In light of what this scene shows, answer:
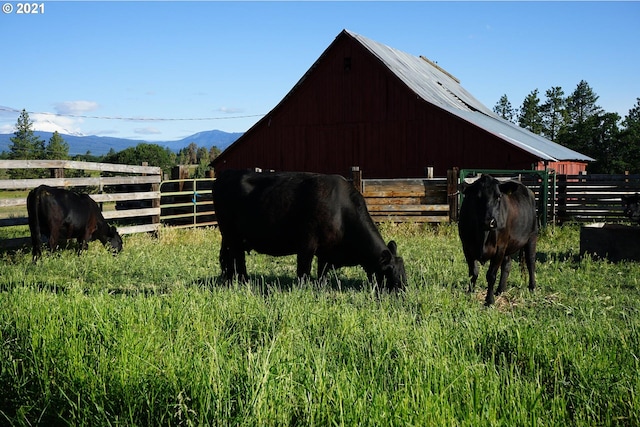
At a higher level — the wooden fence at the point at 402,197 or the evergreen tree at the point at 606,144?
the evergreen tree at the point at 606,144

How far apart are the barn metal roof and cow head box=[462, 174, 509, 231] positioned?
47.9ft

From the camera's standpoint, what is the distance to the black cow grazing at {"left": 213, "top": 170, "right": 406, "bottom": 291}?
825 centimetres

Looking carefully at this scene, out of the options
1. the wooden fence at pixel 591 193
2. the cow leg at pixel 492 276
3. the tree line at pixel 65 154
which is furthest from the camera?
the tree line at pixel 65 154

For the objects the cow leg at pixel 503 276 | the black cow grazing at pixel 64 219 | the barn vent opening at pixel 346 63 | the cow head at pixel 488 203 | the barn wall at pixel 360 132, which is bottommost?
the cow leg at pixel 503 276

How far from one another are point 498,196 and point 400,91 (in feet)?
59.5

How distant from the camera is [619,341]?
4.96 m

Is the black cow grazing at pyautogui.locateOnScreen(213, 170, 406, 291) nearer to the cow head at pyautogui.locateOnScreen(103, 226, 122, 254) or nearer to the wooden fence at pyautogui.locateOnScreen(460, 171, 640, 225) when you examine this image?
the cow head at pyautogui.locateOnScreen(103, 226, 122, 254)

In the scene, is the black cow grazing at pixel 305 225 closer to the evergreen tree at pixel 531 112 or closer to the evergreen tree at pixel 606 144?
the evergreen tree at pixel 606 144

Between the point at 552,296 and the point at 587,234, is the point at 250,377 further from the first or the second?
the point at 587,234

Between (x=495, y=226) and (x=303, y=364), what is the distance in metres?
4.49

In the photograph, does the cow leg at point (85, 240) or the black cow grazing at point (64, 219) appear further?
the cow leg at point (85, 240)

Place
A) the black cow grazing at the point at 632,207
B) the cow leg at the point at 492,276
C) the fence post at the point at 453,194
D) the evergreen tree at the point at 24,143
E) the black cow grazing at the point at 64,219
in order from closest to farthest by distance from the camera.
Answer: the cow leg at the point at 492,276
the black cow grazing at the point at 64,219
the fence post at the point at 453,194
the black cow grazing at the point at 632,207
the evergreen tree at the point at 24,143

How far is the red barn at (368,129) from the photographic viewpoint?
23.8 metres

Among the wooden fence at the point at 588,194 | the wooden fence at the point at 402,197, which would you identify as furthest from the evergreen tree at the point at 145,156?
the wooden fence at the point at 402,197
